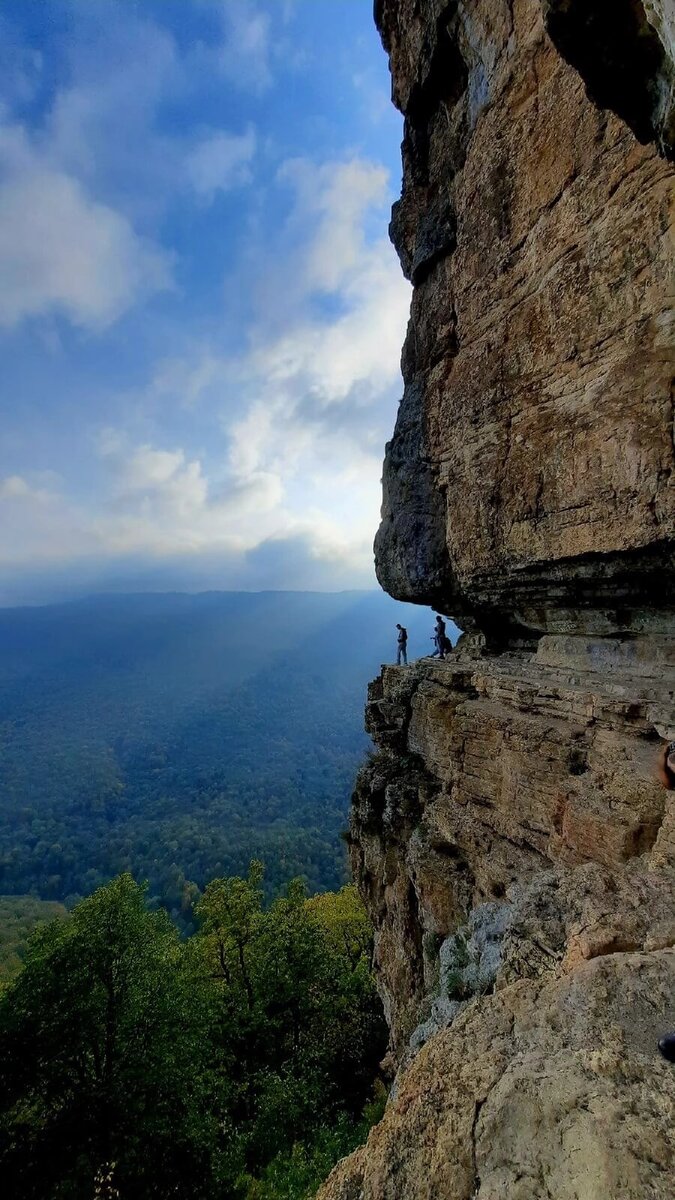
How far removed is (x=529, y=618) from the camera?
12922 mm

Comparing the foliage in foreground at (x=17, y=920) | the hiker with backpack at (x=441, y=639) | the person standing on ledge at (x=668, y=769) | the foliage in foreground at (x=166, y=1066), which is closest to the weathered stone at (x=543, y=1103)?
the person standing on ledge at (x=668, y=769)

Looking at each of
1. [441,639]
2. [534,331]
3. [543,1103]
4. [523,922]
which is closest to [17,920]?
[441,639]

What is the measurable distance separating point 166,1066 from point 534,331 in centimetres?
2417

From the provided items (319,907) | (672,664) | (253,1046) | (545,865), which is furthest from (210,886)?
(672,664)

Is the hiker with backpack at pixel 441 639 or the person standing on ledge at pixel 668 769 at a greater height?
the hiker with backpack at pixel 441 639

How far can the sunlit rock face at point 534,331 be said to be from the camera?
8891mm

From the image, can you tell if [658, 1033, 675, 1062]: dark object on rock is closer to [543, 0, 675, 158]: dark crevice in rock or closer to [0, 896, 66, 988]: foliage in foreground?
[543, 0, 675, 158]: dark crevice in rock

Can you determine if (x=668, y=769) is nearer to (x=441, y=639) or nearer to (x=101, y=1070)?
(x=441, y=639)

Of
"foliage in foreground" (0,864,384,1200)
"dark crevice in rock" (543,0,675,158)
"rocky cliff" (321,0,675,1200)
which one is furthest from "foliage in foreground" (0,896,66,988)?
"dark crevice in rock" (543,0,675,158)

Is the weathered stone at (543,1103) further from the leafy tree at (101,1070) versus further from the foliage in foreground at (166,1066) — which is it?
the leafy tree at (101,1070)

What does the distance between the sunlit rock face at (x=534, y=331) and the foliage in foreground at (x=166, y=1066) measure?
1577cm

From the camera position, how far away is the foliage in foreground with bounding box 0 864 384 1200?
46.1ft

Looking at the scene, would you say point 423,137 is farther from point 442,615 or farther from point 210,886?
point 210,886

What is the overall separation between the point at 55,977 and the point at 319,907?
63.2 feet
